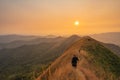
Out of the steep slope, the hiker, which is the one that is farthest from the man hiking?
the steep slope

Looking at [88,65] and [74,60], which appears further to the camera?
[74,60]

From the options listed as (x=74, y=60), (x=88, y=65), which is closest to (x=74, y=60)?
(x=74, y=60)

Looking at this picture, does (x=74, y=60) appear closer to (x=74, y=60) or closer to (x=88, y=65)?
(x=74, y=60)

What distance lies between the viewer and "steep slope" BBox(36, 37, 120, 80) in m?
28.5

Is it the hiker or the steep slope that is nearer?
the steep slope

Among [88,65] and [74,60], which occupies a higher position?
[74,60]

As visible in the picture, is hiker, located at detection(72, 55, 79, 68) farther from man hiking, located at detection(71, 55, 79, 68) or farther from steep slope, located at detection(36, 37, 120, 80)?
steep slope, located at detection(36, 37, 120, 80)

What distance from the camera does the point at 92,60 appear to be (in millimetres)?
30156

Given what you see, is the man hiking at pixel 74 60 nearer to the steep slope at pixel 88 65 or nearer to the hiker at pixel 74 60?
the hiker at pixel 74 60

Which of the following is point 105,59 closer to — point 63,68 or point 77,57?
point 77,57

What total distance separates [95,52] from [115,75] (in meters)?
5.55

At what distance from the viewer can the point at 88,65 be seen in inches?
1158

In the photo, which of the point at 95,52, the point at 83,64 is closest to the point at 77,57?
the point at 83,64

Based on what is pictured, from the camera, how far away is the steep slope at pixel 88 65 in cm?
2852
